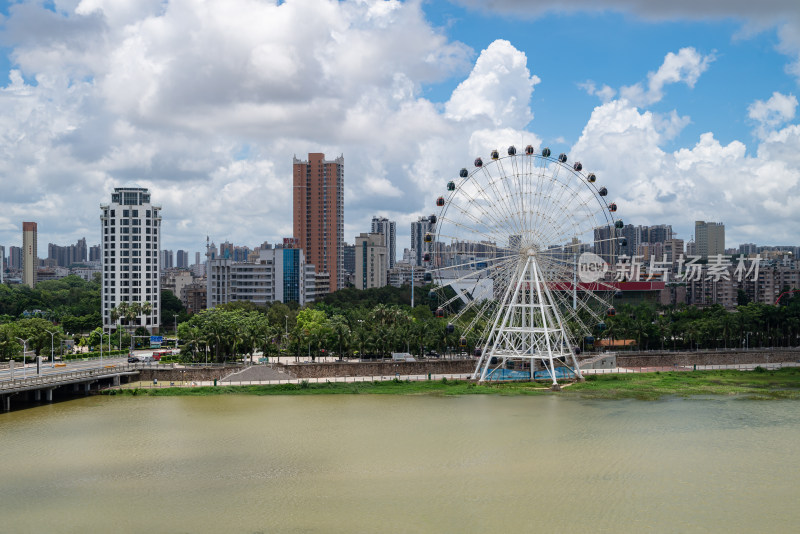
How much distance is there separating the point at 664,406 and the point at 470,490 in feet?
68.3

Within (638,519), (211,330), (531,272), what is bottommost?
(638,519)

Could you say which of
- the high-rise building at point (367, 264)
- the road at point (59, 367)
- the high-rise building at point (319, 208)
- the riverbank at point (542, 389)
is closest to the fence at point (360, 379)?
the riverbank at point (542, 389)

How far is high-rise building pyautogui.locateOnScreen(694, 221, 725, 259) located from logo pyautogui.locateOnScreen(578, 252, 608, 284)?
14774cm

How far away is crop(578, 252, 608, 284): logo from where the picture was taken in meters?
54.3

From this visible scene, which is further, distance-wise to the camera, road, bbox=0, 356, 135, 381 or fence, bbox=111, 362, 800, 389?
fence, bbox=111, 362, 800, 389

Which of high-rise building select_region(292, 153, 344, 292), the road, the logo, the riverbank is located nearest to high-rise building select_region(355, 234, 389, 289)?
high-rise building select_region(292, 153, 344, 292)

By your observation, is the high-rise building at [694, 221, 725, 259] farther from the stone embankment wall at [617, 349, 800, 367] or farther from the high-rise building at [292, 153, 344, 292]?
the stone embankment wall at [617, 349, 800, 367]

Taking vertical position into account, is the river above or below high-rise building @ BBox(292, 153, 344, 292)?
below

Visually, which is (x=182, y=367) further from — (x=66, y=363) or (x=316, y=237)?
(x=316, y=237)

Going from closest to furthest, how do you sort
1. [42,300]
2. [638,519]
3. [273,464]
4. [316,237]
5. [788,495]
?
[638,519], [788,495], [273,464], [42,300], [316,237]

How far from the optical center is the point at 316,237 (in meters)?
128

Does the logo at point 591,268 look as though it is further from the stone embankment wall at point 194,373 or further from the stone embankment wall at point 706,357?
the stone embankment wall at point 194,373

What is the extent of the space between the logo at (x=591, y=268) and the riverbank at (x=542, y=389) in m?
7.51

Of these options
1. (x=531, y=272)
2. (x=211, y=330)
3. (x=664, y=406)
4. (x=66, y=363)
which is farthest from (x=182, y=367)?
(x=664, y=406)
